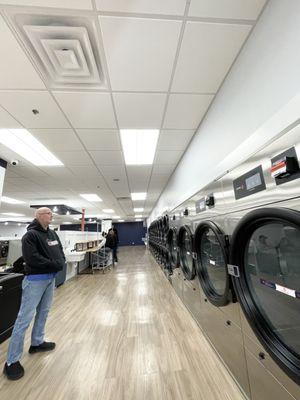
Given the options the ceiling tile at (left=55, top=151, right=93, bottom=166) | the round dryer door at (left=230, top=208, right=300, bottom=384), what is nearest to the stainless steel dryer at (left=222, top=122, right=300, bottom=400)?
the round dryer door at (left=230, top=208, right=300, bottom=384)

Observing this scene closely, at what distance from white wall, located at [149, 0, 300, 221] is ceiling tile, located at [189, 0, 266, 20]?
0.08 meters

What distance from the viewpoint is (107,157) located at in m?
3.94

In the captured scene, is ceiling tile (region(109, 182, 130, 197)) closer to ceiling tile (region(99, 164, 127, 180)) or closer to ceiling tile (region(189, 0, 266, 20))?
ceiling tile (region(99, 164, 127, 180))

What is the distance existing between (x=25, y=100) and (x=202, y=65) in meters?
1.95

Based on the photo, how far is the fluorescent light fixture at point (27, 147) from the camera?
9.64 ft

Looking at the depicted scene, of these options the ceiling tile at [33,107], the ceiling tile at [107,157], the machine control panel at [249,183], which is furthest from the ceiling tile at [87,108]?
the machine control panel at [249,183]

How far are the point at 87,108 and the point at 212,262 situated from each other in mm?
2289

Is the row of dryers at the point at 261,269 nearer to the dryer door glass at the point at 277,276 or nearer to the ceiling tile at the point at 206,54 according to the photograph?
the dryer door glass at the point at 277,276

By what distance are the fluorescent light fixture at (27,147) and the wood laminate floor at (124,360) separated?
2781 millimetres

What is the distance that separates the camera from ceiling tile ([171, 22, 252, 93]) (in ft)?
4.89

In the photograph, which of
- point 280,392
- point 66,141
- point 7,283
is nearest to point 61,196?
point 66,141

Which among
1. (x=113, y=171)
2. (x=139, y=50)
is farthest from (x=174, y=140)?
(x=113, y=171)

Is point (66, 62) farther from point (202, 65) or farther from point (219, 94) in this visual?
point (219, 94)

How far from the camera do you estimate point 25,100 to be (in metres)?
2.21
